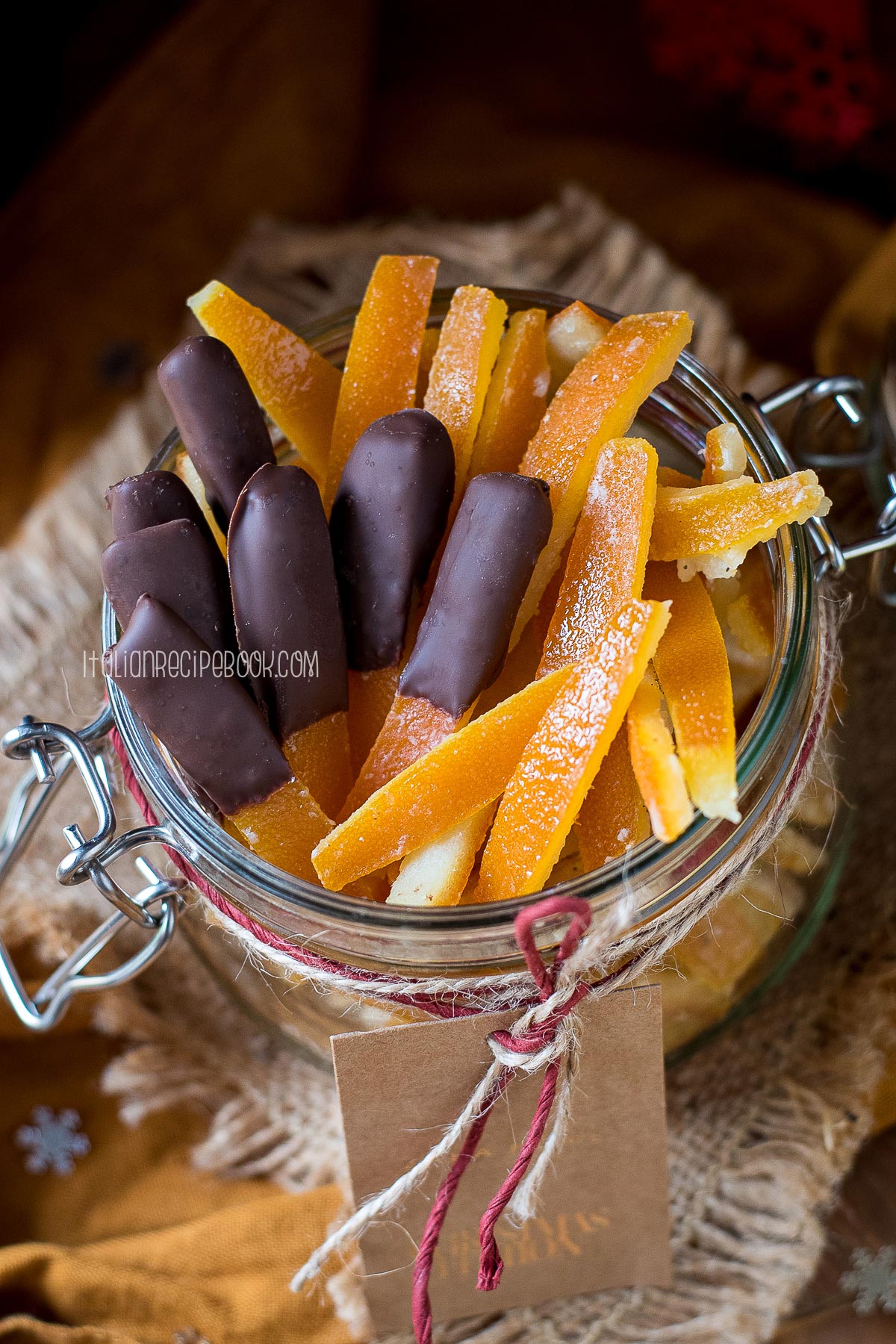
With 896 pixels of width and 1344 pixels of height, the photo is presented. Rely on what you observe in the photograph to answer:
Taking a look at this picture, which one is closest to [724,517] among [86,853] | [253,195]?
[86,853]

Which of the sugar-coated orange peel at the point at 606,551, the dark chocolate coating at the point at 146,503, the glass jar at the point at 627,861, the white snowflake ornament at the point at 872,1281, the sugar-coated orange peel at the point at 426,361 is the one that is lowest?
the white snowflake ornament at the point at 872,1281

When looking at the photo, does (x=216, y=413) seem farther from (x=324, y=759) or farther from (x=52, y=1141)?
(x=52, y=1141)

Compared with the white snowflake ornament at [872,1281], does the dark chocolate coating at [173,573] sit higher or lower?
higher

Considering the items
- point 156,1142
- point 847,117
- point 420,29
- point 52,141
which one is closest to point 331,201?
point 420,29

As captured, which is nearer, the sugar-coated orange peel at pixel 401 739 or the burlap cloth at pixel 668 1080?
the sugar-coated orange peel at pixel 401 739

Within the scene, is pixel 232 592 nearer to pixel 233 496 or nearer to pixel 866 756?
pixel 233 496

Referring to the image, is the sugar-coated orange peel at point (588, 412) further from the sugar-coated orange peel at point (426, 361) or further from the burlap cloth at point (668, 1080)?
the burlap cloth at point (668, 1080)

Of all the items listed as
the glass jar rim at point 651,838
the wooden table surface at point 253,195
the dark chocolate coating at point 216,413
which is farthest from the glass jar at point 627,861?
the wooden table surface at point 253,195

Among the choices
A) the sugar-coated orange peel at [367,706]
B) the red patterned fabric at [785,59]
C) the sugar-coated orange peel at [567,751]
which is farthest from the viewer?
the red patterned fabric at [785,59]
